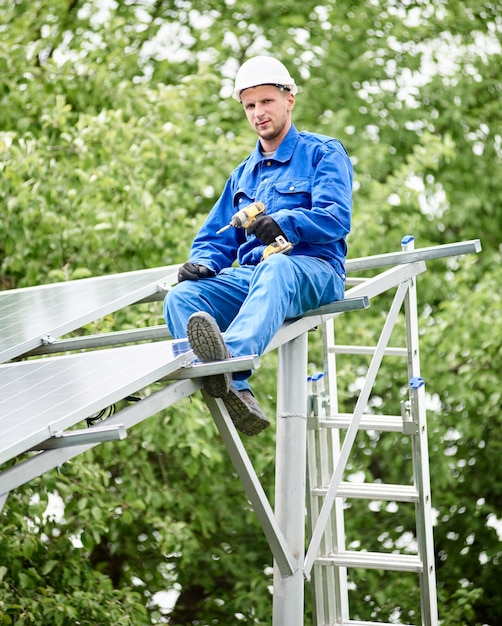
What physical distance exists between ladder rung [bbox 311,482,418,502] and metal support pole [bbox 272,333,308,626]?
33.0 inches

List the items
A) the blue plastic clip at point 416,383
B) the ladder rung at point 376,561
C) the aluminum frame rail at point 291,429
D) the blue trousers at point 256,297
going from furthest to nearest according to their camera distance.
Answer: the blue plastic clip at point 416,383
the ladder rung at point 376,561
the aluminum frame rail at point 291,429
the blue trousers at point 256,297

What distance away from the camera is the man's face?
5020mm

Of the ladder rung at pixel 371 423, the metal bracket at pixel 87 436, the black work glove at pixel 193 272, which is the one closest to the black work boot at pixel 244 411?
the black work glove at pixel 193 272

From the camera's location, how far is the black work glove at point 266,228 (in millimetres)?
4676

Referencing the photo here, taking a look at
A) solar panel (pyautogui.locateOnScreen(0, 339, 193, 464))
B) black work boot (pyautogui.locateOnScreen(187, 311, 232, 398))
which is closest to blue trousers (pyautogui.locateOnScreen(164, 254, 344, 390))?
black work boot (pyautogui.locateOnScreen(187, 311, 232, 398))

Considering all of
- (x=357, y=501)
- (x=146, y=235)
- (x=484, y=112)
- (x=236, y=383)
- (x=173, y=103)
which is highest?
(x=484, y=112)

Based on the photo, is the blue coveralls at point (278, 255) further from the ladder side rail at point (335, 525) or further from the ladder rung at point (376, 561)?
the ladder rung at point (376, 561)

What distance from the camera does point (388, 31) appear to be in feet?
40.1

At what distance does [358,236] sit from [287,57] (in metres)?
2.68

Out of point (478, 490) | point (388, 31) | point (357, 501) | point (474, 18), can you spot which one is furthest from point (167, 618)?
point (474, 18)

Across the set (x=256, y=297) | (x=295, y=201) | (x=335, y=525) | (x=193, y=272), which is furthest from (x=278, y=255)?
(x=335, y=525)

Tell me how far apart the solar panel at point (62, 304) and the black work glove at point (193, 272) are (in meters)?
0.50

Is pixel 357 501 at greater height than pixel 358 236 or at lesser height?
lesser

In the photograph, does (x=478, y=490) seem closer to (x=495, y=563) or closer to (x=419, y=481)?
(x=495, y=563)
